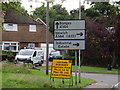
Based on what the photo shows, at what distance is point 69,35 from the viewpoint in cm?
1398

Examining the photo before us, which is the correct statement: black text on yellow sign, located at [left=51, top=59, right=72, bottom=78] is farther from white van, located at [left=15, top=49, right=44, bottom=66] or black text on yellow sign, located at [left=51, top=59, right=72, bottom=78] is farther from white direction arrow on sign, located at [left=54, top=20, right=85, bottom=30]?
white van, located at [left=15, top=49, right=44, bottom=66]

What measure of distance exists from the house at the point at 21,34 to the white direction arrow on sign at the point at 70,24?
29464mm

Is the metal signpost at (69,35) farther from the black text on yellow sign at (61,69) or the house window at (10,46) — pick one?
the house window at (10,46)

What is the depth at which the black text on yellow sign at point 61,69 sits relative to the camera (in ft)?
44.5

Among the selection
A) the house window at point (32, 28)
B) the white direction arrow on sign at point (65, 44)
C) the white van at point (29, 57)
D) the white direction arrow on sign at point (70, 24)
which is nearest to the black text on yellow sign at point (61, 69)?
the white direction arrow on sign at point (65, 44)

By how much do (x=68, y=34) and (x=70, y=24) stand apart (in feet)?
1.70

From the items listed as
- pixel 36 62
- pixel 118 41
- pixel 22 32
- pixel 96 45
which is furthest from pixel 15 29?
pixel 118 41

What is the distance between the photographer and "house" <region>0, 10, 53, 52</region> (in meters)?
43.8

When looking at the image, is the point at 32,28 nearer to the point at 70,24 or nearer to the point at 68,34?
the point at 70,24

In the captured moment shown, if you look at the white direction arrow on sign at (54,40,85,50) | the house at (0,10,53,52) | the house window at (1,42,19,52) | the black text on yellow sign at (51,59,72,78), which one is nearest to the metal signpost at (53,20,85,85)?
the white direction arrow on sign at (54,40,85,50)

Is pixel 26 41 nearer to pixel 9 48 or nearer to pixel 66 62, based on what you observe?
pixel 9 48

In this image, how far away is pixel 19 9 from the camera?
11969mm

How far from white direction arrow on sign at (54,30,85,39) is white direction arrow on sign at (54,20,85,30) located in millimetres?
198

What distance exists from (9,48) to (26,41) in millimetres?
3241
